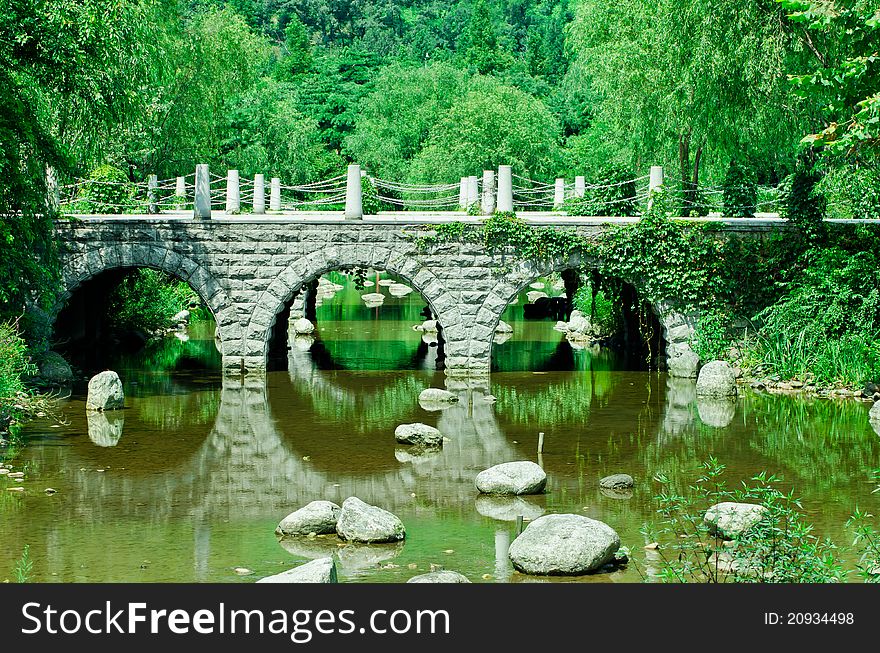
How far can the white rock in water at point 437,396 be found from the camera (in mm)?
19969

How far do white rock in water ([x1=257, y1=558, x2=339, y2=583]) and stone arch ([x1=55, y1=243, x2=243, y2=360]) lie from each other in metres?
12.8

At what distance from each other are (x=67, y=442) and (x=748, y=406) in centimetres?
1091

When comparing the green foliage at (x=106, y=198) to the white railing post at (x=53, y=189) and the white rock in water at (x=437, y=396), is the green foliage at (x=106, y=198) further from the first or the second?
the white rock in water at (x=437, y=396)

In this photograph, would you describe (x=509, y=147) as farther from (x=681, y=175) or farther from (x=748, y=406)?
(x=748, y=406)

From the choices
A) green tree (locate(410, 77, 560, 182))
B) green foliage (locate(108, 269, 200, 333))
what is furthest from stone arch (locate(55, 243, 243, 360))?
green tree (locate(410, 77, 560, 182))

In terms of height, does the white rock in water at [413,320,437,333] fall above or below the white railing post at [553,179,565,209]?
below

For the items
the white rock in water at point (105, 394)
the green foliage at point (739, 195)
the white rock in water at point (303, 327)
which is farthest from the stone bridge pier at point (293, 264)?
the white rock in water at point (303, 327)

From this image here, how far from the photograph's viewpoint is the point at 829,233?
21656 mm

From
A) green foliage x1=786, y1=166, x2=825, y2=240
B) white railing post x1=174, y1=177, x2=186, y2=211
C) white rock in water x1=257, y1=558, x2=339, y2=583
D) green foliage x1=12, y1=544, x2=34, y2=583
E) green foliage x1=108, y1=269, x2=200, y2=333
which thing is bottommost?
green foliage x1=12, y1=544, x2=34, y2=583

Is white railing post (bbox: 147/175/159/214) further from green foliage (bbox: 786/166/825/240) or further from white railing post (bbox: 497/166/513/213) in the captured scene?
green foliage (bbox: 786/166/825/240)

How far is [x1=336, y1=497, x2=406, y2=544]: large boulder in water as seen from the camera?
1171 cm

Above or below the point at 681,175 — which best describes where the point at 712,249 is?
below

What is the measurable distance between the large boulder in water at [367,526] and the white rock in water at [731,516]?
314cm
